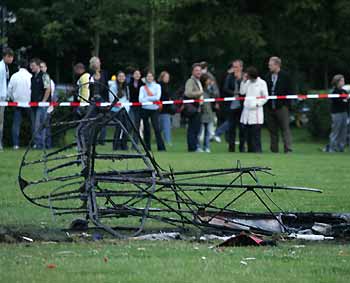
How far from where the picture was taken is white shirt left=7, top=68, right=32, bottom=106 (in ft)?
80.3

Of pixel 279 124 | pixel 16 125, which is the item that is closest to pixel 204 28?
pixel 279 124

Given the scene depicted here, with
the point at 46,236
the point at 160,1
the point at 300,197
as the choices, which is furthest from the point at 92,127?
the point at 160,1

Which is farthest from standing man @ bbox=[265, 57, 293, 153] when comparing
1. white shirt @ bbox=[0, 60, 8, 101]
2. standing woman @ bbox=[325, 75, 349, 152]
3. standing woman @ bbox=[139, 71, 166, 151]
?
white shirt @ bbox=[0, 60, 8, 101]

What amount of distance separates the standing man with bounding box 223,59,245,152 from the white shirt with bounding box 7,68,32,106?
4.58 m

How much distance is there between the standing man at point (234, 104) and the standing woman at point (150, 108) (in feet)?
5.17

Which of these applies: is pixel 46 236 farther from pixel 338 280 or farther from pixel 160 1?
pixel 160 1

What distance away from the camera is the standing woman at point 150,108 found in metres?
24.9

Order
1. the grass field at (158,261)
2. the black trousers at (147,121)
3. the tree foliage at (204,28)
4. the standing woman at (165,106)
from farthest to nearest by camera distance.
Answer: the tree foliage at (204,28), the standing woman at (165,106), the black trousers at (147,121), the grass field at (158,261)

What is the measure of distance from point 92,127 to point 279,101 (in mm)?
14965

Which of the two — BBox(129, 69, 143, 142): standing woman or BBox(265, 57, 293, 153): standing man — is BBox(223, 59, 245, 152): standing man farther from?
BBox(129, 69, 143, 142): standing woman

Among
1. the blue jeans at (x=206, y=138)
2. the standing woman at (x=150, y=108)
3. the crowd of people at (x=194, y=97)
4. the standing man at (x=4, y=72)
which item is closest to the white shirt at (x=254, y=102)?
the crowd of people at (x=194, y=97)

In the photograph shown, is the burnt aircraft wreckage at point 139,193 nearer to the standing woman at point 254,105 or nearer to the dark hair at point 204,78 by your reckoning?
the standing woman at point 254,105

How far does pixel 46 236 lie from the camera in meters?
9.88

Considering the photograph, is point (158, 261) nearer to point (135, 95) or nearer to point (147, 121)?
point (147, 121)
